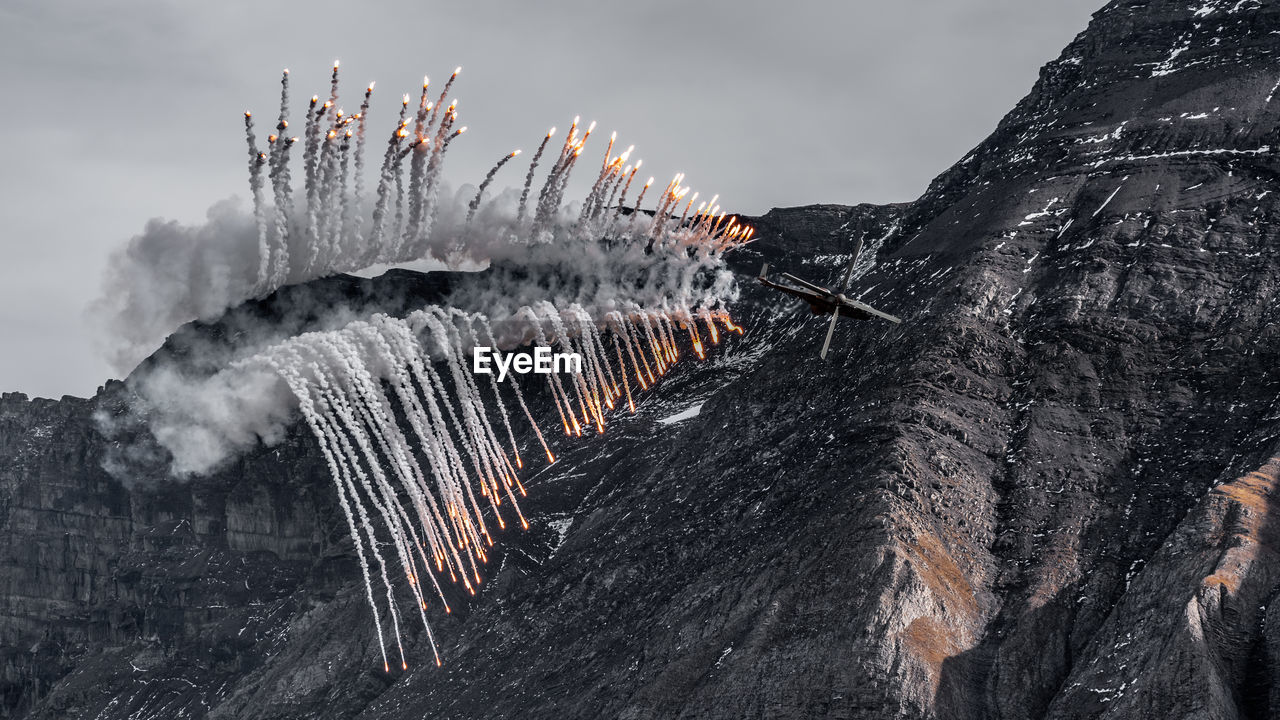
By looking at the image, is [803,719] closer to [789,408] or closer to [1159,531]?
[1159,531]

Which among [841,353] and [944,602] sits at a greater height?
[841,353]

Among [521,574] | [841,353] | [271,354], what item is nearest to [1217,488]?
[841,353]

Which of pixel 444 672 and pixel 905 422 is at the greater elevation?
pixel 905 422

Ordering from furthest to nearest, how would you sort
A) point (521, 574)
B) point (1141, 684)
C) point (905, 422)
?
point (521, 574) < point (905, 422) < point (1141, 684)

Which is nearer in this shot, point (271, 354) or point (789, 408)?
point (789, 408)

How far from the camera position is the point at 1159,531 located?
151 meters

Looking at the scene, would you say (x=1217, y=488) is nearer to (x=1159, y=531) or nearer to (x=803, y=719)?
(x=1159, y=531)

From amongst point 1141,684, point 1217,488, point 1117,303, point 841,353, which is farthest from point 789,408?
point 1141,684

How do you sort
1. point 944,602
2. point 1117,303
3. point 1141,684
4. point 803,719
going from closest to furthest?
point 1141,684 < point 803,719 < point 944,602 < point 1117,303

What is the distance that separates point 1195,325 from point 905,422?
102 feet

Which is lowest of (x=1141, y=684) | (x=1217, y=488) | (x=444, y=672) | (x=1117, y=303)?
(x=444, y=672)

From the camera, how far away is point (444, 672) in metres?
182

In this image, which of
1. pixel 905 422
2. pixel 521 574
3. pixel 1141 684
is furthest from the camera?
pixel 521 574

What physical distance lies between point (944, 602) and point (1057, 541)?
14.8m
